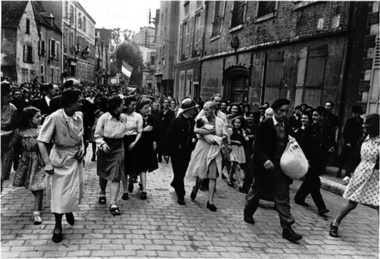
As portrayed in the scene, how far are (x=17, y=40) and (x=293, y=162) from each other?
26.4 metres

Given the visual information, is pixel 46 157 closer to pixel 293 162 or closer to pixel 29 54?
pixel 293 162

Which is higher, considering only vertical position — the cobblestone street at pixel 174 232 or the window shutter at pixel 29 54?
the window shutter at pixel 29 54

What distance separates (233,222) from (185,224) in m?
0.73

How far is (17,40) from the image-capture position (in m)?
25.6

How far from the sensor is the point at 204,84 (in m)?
19.4

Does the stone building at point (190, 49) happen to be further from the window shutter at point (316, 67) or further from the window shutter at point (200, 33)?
the window shutter at point (316, 67)

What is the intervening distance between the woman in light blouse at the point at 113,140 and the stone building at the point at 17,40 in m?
22.8

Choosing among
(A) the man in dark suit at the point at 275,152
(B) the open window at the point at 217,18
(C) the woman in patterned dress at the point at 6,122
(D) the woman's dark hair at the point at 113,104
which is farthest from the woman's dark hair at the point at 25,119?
(B) the open window at the point at 217,18

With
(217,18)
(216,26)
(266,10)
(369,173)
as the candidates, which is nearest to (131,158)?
(369,173)

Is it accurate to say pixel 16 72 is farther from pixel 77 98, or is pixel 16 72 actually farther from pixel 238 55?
pixel 77 98

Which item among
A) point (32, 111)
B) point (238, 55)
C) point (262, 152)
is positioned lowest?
point (262, 152)

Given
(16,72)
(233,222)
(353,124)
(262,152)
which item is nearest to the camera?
(262,152)

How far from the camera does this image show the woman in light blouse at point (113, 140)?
5.13 meters

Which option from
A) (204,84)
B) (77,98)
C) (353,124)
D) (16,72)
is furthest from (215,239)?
(16,72)
